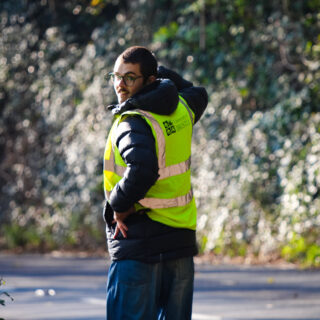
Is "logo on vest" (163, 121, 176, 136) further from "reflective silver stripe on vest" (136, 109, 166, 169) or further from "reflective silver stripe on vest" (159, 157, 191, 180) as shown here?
"reflective silver stripe on vest" (159, 157, 191, 180)

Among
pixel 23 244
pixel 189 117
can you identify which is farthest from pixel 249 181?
pixel 189 117

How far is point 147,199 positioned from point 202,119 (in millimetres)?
8617

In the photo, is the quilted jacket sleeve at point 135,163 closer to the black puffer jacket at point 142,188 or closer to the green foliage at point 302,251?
the black puffer jacket at point 142,188

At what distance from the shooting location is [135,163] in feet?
12.5

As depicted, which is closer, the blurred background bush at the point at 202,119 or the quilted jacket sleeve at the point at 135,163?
the quilted jacket sleeve at the point at 135,163

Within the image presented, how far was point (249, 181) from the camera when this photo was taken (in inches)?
455

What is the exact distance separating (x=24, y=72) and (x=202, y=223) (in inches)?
225

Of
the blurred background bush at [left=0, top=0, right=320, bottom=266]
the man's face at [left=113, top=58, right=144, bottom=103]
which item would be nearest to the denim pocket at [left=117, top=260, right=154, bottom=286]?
the man's face at [left=113, top=58, right=144, bottom=103]

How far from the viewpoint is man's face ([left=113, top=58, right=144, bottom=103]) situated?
13.3 feet

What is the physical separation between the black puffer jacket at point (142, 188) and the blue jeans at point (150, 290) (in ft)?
0.17

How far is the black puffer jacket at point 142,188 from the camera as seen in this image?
150 inches

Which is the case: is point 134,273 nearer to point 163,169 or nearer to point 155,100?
point 163,169

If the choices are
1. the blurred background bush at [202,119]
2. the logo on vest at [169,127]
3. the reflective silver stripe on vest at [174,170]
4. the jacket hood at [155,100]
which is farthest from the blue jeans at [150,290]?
the blurred background bush at [202,119]

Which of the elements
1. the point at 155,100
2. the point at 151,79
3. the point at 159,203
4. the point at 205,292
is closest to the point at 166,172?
the point at 159,203
